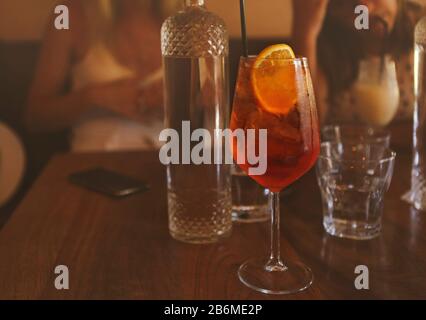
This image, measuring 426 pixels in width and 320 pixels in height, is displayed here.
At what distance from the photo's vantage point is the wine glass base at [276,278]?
644 millimetres

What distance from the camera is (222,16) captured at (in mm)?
1426

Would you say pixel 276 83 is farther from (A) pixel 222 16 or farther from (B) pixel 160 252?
(A) pixel 222 16

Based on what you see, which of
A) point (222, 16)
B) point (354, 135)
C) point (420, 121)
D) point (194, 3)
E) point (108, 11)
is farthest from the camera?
point (108, 11)

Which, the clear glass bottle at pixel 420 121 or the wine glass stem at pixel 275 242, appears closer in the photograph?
the wine glass stem at pixel 275 242

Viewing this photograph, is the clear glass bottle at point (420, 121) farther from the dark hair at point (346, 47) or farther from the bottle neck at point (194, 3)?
the dark hair at point (346, 47)

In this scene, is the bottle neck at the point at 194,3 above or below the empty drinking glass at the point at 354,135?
above

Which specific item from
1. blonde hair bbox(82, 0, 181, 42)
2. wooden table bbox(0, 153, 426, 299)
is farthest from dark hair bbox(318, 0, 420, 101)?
wooden table bbox(0, 153, 426, 299)

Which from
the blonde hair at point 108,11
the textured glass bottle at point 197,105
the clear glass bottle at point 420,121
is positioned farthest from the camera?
the blonde hair at point 108,11

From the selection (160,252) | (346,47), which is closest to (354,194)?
(160,252)

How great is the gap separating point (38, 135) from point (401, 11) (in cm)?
112

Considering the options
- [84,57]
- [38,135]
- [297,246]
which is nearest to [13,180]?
[38,135]

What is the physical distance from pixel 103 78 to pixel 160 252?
978mm

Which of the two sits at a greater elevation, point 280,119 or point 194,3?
point 194,3

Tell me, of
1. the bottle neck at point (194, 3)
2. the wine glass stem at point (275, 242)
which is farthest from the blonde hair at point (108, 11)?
the wine glass stem at point (275, 242)
